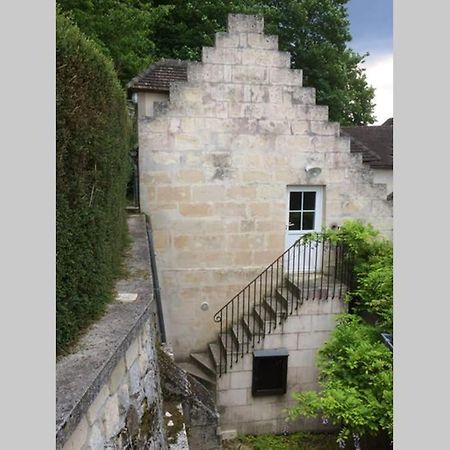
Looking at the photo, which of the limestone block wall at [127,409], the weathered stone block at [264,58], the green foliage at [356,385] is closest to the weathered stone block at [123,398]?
the limestone block wall at [127,409]

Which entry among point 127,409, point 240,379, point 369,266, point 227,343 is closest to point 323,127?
point 369,266

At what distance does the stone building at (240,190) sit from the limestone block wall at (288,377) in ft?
0.06

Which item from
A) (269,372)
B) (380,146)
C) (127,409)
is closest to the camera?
(127,409)

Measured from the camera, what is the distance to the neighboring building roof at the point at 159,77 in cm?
1051

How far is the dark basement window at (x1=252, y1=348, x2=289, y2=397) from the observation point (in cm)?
758

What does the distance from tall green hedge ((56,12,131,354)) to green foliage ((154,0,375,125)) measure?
49.8 ft

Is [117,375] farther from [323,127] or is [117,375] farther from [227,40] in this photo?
[323,127]

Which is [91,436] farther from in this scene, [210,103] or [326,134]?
[326,134]

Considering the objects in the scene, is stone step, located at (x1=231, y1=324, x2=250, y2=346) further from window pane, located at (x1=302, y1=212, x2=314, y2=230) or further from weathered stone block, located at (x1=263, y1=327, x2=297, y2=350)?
window pane, located at (x1=302, y1=212, x2=314, y2=230)

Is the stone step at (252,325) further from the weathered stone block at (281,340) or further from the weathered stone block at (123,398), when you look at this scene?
the weathered stone block at (123,398)

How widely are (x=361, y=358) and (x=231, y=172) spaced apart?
3.94 metres

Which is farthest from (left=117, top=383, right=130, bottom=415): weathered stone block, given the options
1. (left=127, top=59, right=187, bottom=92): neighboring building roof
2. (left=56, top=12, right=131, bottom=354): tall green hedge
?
(left=127, top=59, right=187, bottom=92): neighboring building roof

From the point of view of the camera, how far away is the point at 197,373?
7836mm

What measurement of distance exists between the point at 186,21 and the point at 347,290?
15080 millimetres
